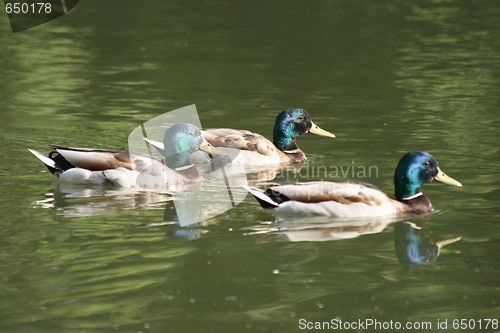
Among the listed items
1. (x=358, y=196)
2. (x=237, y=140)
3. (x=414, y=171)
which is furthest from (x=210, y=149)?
(x=414, y=171)

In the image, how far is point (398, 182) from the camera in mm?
8219

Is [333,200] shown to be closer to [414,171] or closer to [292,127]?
[414,171]

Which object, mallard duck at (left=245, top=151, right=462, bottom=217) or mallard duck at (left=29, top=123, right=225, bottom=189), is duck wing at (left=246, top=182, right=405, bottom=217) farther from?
mallard duck at (left=29, top=123, right=225, bottom=189)

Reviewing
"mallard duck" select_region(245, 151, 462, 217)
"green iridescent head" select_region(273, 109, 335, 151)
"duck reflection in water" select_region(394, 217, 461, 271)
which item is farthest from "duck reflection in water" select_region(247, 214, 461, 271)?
"green iridescent head" select_region(273, 109, 335, 151)

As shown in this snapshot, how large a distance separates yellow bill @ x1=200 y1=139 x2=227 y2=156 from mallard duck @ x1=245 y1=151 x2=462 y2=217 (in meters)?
2.12

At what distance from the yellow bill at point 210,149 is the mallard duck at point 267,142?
79cm

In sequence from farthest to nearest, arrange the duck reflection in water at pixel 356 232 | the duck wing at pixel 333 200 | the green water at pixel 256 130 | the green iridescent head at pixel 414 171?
the green iridescent head at pixel 414 171, the duck wing at pixel 333 200, the duck reflection in water at pixel 356 232, the green water at pixel 256 130

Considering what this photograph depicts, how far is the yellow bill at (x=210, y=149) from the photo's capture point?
1005 centimetres

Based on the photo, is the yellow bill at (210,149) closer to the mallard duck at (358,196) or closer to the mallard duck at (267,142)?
the mallard duck at (267,142)

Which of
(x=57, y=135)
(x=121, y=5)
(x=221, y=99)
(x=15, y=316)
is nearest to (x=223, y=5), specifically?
(x=121, y=5)

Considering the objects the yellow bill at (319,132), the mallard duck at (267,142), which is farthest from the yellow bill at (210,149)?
the yellow bill at (319,132)

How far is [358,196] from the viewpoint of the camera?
25.8ft

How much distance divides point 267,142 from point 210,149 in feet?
5.04

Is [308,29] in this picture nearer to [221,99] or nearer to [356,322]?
[221,99]
